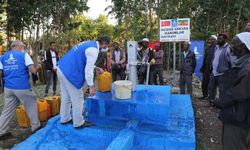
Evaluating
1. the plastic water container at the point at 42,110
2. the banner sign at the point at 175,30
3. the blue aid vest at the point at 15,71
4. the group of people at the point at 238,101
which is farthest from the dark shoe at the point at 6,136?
the banner sign at the point at 175,30

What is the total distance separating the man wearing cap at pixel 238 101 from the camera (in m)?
3.51

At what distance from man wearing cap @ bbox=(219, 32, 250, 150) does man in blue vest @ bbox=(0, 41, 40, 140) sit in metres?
3.50

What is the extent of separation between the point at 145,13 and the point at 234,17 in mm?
5534

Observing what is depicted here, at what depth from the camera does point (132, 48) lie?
6.52 meters

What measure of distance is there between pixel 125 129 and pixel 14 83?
2150 millimetres

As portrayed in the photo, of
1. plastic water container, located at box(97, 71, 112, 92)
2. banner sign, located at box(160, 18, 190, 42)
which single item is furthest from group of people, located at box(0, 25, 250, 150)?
banner sign, located at box(160, 18, 190, 42)

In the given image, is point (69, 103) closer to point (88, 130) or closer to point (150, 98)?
point (88, 130)

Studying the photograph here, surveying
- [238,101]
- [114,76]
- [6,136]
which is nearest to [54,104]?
[6,136]

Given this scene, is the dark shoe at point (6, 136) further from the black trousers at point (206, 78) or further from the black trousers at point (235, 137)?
the black trousers at point (206, 78)

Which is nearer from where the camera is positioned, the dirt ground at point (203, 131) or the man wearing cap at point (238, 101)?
the man wearing cap at point (238, 101)

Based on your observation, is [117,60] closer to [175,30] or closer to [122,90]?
[175,30]

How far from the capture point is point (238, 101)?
3.57 meters

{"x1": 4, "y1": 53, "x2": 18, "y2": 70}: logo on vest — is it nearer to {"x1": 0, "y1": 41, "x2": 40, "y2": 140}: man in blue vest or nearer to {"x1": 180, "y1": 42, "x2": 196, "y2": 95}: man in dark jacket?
{"x1": 0, "y1": 41, "x2": 40, "y2": 140}: man in blue vest

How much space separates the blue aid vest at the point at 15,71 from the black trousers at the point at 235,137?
3576mm
